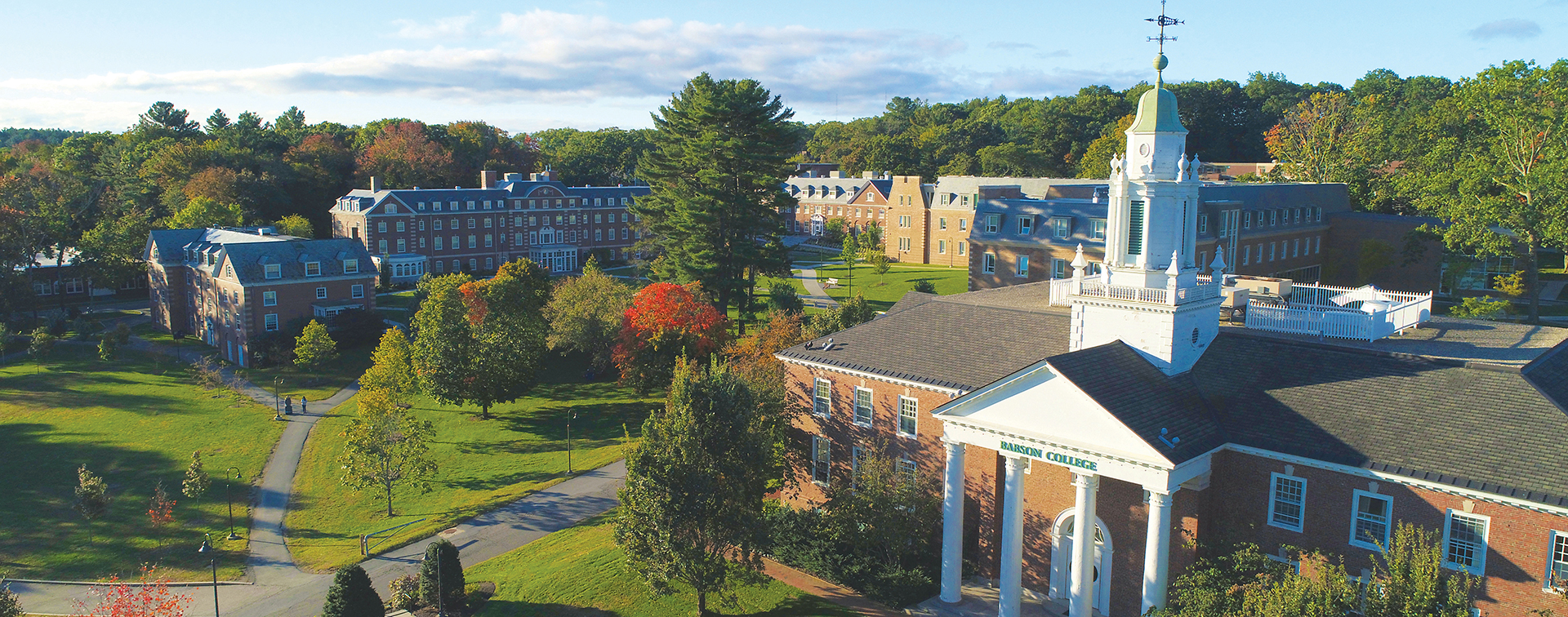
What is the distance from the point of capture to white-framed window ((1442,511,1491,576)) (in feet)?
68.8

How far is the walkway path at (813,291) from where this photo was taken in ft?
251

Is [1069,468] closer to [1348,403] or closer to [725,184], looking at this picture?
[1348,403]

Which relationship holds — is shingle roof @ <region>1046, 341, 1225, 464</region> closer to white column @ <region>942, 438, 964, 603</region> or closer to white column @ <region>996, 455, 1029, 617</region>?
white column @ <region>996, 455, 1029, 617</region>

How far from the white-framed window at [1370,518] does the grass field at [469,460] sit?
27327 millimetres

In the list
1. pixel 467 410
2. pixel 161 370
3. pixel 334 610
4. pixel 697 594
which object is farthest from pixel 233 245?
pixel 697 594

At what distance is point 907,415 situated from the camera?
30.8 meters

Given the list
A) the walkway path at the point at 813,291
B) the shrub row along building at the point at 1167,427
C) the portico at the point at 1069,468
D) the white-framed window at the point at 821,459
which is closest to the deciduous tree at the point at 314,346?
the walkway path at the point at 813,291

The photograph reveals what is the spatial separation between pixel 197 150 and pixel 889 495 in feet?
343

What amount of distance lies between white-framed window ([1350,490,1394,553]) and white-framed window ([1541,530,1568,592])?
2.89 metres

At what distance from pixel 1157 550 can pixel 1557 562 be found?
25.9ft

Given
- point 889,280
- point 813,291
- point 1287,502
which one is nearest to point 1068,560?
point 1287,502

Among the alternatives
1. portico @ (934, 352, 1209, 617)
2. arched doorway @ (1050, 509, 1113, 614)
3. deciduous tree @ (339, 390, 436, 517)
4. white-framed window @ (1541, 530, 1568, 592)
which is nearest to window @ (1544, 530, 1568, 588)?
white-framed window @ (1541, 530, 1568, 592)

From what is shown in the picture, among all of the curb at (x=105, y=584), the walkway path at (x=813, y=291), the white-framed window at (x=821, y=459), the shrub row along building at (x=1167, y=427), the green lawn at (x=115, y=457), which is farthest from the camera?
the walkway path at (x=813, y=291)

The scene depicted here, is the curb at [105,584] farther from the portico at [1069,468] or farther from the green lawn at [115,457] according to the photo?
the portico at [1069,468]
